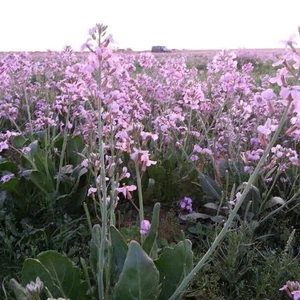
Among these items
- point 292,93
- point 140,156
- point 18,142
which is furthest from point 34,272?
point 18,142

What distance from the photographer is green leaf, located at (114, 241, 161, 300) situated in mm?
1980

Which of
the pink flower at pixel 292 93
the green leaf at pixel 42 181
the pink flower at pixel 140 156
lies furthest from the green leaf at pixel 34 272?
the green leaf at pixel 42 181

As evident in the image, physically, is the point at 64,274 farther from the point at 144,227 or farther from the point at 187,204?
the point at 187,204

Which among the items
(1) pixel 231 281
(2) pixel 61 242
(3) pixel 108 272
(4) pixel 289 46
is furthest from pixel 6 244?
(4) pixel 289 46

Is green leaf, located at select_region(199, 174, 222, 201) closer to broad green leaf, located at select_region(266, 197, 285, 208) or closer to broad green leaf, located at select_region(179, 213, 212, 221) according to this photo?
broad green leaf, located at select_region(179, 213, 212, 221)

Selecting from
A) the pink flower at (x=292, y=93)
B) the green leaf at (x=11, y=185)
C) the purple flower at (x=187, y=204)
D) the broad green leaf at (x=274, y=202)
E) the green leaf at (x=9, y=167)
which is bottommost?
the purple flower at (x=187, y=204)

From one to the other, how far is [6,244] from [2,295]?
1.39 ft

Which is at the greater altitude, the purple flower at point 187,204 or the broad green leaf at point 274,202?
the broad green leaf at point 274,202

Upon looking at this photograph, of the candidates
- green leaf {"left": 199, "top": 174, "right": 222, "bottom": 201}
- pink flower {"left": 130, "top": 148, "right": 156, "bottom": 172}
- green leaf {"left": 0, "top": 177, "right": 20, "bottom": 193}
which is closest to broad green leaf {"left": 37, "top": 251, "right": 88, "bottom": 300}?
pink flower {"left": 130, "top": 148, "right": 156, "bottom": 172}

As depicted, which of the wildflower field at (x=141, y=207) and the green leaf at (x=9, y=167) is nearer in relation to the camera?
the wildflower field at (x=141, y=207)

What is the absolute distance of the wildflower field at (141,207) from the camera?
209cm

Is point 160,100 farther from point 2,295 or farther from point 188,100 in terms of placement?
point 2,295

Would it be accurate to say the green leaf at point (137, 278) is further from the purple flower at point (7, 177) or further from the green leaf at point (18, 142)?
the green leaf at point (18, 142)

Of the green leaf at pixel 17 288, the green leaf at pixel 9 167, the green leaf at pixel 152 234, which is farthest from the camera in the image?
the green leaf at pixel 9 167
